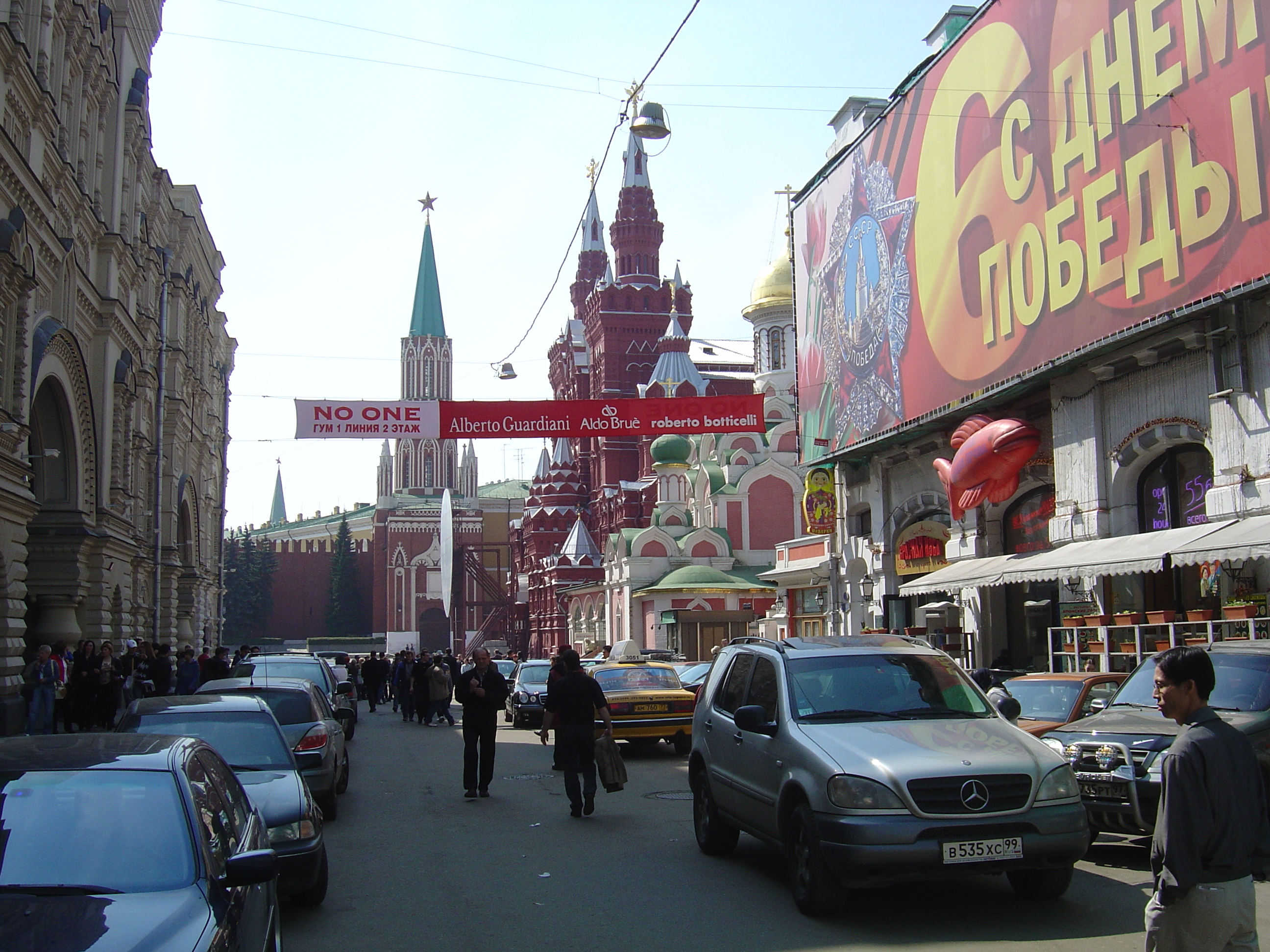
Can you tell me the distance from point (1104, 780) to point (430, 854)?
5.52 meters

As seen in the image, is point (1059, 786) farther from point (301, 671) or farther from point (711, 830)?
point (301, 671)

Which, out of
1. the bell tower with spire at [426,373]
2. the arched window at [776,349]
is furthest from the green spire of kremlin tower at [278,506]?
the arched window at [776,349]

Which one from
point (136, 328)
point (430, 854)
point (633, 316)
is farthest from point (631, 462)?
point (430, 854)

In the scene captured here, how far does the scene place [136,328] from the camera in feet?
94.8

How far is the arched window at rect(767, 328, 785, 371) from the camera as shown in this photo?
216 ft

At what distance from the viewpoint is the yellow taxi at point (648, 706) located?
18109 millimetres

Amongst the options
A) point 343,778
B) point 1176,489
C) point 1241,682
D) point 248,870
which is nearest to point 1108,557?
point 1176,489

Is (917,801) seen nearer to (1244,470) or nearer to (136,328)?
(1244,470)

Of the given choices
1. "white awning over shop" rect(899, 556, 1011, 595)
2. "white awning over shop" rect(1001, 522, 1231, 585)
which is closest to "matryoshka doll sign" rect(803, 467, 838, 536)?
"white awning over shop" rect(899, 556, 1011, 595)

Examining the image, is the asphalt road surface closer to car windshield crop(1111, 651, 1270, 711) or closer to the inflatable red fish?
car windshield crop(1111, 651, 1270, 711)

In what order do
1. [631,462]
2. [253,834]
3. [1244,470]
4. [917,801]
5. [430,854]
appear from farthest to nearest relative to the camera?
[631,462] → [1244,470] → [430,854] → [917,801] → [253,834]

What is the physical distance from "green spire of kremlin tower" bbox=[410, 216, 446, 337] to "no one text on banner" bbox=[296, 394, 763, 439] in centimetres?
10942

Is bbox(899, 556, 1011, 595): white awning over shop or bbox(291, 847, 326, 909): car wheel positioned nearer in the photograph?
bbox(291, 847, 326, 909): car wheel

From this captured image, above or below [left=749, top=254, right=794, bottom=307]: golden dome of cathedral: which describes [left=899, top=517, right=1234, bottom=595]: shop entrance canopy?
below
